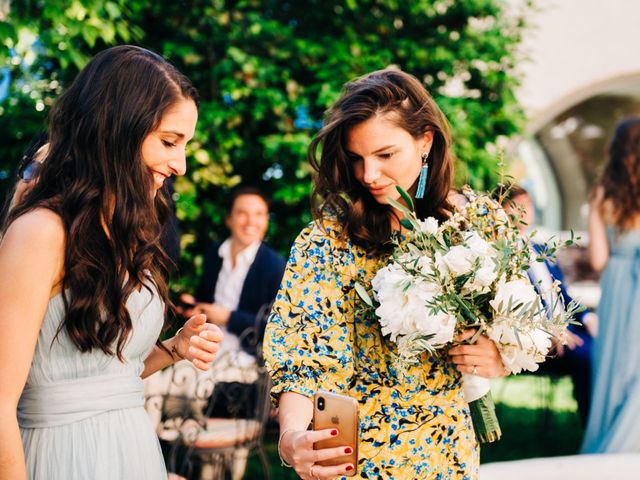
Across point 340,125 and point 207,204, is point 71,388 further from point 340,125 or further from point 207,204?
point 207,204

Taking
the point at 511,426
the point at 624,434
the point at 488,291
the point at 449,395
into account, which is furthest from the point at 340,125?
the point at 511,426

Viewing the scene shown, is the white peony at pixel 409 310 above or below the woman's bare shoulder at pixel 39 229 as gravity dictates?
below

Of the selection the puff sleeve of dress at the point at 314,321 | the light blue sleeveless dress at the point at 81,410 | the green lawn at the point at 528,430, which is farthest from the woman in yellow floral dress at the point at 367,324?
the green lawn at the point at 528,430

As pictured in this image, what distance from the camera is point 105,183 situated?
192cm

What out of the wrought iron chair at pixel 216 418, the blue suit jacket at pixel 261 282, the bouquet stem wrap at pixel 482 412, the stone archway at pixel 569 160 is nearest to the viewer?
the bouquet stem wrap at pixel 482 412

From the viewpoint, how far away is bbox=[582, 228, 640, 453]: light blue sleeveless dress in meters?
5.49

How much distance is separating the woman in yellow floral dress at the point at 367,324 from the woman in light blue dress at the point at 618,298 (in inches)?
144

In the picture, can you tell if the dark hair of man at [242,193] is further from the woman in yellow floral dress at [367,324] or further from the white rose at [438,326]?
the white rose at [438,326]

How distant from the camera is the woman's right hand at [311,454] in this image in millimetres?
1724

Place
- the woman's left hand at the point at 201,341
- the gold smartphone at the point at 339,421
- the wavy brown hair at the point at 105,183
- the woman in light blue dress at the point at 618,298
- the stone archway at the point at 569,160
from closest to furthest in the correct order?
the gold smartphone at the point at 339,421, the wavy brown hair at the point at 105,183, the woman's left hand at the point at 201,341, the woman in light blue dress at the point at 618,298, the stone archway at the point at 569,160

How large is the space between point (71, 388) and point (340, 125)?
0.97 metres

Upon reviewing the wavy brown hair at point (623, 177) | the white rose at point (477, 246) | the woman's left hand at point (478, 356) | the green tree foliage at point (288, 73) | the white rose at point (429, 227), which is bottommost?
the woman's left hand at point (478, 356)

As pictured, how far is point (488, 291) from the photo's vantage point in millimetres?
2029

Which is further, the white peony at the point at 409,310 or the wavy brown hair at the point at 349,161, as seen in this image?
the wavy brown hair at the point at 349,161
